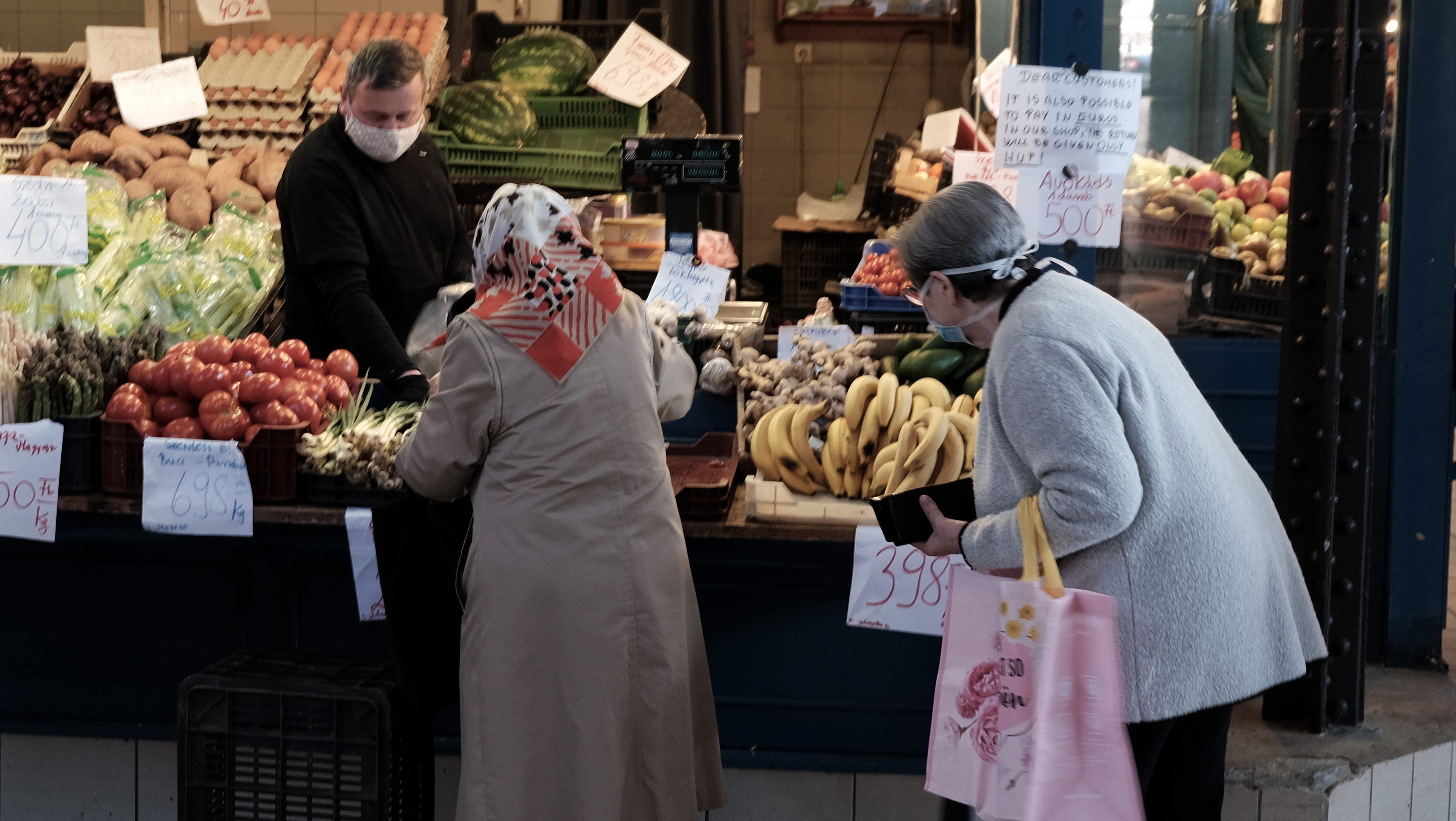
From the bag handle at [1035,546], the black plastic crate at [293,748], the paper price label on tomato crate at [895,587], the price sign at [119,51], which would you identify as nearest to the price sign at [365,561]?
the black plastic crate at [293,748]

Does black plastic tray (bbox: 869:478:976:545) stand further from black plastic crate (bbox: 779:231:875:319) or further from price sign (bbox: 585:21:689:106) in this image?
black plastic crate (bbox: 779:231:875:319)

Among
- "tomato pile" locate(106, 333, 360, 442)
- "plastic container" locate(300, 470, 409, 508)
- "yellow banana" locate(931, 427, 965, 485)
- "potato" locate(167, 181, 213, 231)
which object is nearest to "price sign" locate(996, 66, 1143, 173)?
"yellow banana" locate(931, 427, 965, 485)

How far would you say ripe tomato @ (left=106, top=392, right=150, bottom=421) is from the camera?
2.85 m

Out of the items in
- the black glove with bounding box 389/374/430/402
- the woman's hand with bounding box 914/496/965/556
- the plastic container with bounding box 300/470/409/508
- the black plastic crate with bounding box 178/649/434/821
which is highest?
the black glove with bounding box 389/374/430/402

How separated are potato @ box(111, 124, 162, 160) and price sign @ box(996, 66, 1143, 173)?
3469 mm

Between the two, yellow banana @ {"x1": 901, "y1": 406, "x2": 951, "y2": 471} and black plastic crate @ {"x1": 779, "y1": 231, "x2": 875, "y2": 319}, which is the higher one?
black plastic crate @ {"x1": 779, "y1": 231, "x2": 875, "y2": 319}

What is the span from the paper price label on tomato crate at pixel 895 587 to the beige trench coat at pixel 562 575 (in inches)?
18.3

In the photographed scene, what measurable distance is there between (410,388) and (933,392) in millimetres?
1355

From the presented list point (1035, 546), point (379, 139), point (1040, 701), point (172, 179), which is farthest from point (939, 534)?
point (172, 179)

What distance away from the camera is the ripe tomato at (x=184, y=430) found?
2816 millimetres

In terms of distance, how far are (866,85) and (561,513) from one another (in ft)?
20.6

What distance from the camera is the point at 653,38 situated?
4508 millimetres

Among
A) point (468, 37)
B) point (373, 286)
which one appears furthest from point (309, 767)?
point (468, 37)

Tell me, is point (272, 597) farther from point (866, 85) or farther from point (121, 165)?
point (866, 85)
